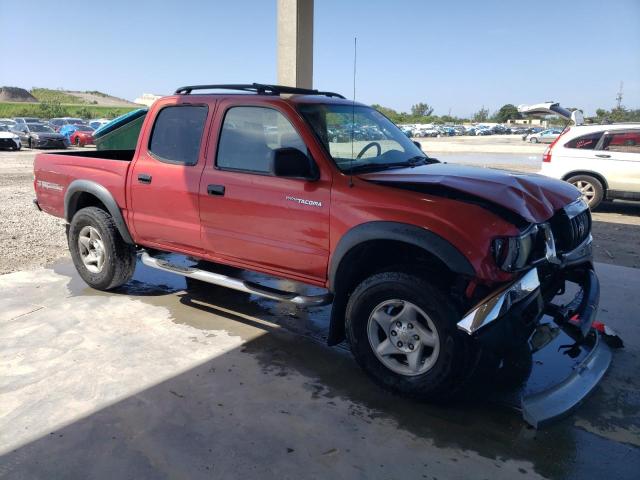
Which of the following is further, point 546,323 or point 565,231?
point 565,231

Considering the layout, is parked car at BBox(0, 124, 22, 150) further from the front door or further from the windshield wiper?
the windshield wiper

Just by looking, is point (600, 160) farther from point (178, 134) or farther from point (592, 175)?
point (178, 134)

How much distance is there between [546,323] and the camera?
3283 millimetres

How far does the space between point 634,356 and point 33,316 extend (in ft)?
16.7

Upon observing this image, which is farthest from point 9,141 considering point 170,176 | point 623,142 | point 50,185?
point 623,142

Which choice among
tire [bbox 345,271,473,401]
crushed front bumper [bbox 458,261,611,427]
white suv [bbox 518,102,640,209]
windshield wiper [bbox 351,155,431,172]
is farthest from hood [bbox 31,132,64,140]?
crushed front bumper [bbox 458,261,611,427]

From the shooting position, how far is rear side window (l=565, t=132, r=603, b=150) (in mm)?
10062

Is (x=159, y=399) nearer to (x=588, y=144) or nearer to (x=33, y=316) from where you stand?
(x=33, y=316)

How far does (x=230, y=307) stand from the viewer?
5008 millimetres

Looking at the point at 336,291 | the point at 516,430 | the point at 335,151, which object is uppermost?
the point at 335,151

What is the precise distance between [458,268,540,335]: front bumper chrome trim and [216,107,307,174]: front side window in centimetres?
174

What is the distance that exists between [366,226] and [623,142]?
8.76 metres

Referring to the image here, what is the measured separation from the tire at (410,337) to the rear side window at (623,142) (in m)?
8.60

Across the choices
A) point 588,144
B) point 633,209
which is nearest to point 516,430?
point 588,144
